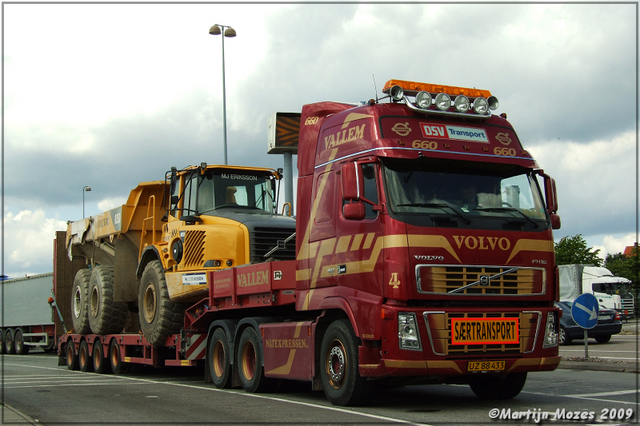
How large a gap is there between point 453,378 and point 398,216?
2.32 meters

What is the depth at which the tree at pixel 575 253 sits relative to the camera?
195 feet

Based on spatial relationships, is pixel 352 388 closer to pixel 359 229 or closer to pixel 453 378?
pixel 453 378

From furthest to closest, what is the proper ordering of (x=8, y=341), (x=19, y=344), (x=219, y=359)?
(x=8, y=341) < (x=19, y=344) < (x=219, y=359)

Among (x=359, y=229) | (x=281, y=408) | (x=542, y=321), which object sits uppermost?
(x=359, y=229)

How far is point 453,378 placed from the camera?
9.74 meters

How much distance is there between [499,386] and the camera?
10.7m

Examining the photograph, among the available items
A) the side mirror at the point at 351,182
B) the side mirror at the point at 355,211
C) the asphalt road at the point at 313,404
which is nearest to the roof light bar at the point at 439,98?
the side mirror at the point at 351,182

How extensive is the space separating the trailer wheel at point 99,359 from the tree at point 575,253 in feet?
154

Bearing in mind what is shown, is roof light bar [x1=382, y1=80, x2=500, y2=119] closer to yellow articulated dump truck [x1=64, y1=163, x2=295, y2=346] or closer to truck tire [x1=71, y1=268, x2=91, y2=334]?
yellow articulated dump truck [x1=64, y1=163, x2=295, y2=346]

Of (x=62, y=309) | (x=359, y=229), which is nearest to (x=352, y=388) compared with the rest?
(x=359, y=229)

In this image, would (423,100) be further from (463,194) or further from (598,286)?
(598,286)

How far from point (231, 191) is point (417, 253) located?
6.94m

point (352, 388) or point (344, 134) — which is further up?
point (344, 134)

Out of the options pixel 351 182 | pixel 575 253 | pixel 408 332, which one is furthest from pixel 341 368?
pixel 575 253
